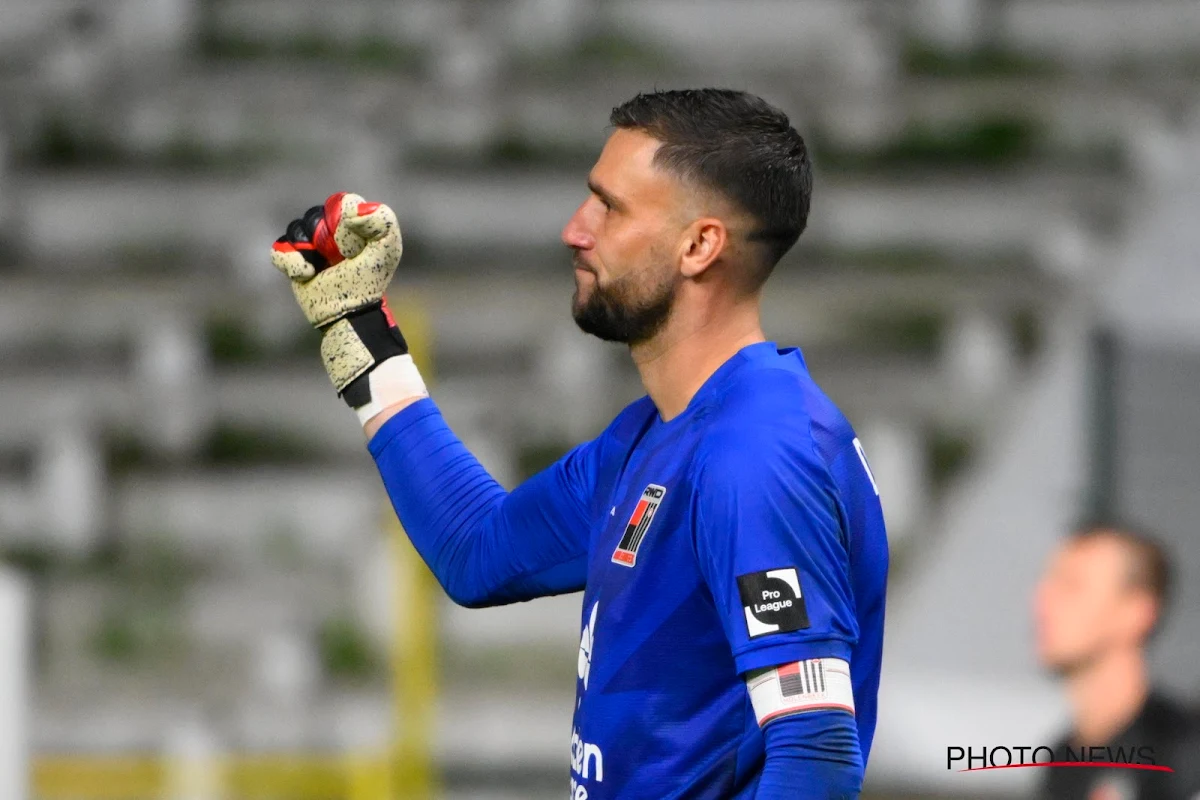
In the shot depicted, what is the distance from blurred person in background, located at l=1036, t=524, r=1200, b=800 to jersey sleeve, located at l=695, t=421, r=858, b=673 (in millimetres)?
1957

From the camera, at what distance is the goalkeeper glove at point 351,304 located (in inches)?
64.3

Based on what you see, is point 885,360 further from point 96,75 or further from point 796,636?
point 796,636

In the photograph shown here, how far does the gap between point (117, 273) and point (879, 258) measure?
2333 mm

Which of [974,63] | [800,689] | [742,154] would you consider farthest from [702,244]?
[974,63]

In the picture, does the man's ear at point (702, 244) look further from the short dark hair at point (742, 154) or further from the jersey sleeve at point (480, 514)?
the jersey sleeve at point (480, 514)

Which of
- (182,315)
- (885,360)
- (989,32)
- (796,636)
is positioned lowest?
(796,636)

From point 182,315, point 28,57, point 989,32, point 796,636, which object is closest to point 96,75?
point 28,57

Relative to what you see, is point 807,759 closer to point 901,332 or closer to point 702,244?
point 702,244

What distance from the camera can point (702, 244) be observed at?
1.40 m

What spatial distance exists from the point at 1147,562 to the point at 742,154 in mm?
2110

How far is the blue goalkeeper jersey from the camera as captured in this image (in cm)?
124

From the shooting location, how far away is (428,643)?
12.3ft

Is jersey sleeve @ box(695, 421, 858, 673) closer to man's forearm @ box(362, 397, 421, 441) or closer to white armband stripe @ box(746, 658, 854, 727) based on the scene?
white armband stripe @ box(746, 658, 854, 727)

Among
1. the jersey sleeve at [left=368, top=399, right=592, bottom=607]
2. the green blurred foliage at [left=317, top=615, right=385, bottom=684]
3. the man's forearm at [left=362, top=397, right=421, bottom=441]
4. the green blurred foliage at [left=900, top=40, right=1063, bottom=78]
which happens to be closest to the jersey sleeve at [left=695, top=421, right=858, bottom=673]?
the jersey sleeve at [left=368, top=399, right=592, bottom=607]
